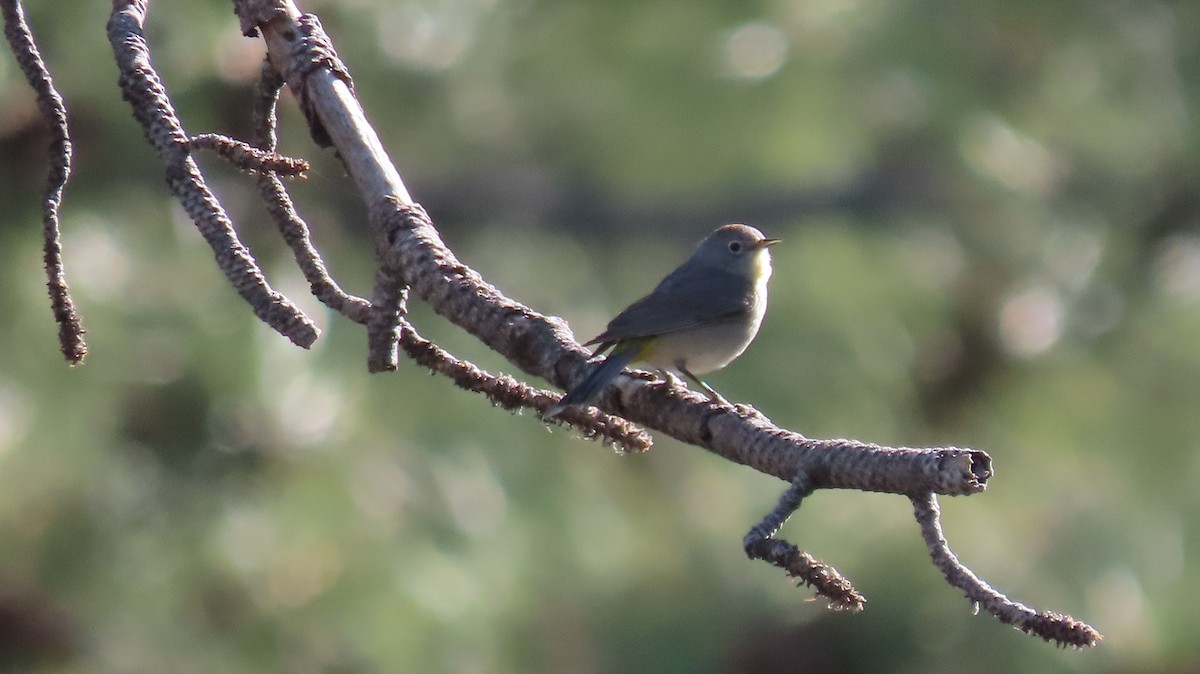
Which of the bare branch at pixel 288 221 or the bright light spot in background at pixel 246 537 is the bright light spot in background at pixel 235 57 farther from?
the bare branch at pixel 288 221

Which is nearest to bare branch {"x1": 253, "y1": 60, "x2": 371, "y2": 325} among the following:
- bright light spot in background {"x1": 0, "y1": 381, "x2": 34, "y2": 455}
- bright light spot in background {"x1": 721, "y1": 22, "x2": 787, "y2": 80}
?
bright light spot in background {"x1": 0, "y1": 381, "x2": 34, "y2": 455}

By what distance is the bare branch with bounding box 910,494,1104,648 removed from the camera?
1.06m

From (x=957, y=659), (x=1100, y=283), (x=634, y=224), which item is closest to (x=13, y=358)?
(x=634, y=224)

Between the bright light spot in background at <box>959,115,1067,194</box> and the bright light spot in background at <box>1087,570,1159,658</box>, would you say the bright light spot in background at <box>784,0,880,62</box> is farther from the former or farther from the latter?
the bright light spot in background at <box>1087,570,1159,658</box>

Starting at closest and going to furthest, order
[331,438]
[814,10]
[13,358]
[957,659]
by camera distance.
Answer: [13,358] → [331,438] → [957,659] → [814,10]

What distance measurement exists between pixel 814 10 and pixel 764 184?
717 mm

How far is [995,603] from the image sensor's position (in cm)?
111

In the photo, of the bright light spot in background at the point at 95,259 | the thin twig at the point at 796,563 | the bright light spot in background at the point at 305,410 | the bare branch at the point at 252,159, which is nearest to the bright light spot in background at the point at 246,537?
the bright light spot in background at the point at 305,410

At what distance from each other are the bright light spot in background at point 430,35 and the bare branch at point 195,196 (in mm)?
3518

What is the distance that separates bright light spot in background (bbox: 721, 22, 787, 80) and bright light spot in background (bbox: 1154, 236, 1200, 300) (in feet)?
5.85

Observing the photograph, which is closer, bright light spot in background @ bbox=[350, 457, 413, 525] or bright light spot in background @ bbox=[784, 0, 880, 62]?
bright light spot in background @ bbox=[350, 457, 413, 525]

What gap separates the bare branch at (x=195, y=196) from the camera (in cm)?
125

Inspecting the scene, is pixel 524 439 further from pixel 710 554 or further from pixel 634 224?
pixel 634 224

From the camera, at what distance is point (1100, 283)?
5488mm
